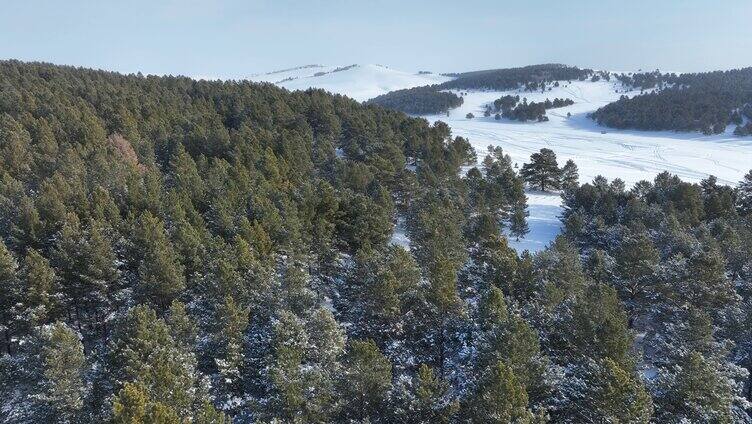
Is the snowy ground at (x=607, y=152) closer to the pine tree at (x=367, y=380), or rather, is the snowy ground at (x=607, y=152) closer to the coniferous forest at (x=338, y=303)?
the coniferous forest at (x=338, y=303)

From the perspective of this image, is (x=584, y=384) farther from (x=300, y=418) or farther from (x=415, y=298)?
(x=300, y=418)

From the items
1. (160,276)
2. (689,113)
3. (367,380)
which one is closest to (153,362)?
(160,276)

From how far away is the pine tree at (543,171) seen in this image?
90125 millimetres

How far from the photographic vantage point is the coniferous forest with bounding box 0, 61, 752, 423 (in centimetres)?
2650

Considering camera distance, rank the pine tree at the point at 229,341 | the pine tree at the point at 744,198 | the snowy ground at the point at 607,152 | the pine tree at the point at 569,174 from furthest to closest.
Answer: the pine tree at the point at 569,174, the snowy ground at the point at 607,152, the pine tree at the point at 744,198, the pine tree at the point at 229,341

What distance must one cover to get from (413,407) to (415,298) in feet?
36.1

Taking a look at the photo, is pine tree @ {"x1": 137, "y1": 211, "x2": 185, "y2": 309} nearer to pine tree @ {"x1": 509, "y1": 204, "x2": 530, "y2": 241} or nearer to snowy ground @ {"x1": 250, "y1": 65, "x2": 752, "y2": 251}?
snowy ground @ {"x1": 250, "y1": 65, "x2": 752, "y2": 251}

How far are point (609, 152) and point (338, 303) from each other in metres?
123

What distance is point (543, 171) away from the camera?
9100 centimetres

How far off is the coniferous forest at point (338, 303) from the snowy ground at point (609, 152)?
16.4 meters

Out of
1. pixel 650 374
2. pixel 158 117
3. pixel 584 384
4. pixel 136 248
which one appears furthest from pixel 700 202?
pixel 158 117

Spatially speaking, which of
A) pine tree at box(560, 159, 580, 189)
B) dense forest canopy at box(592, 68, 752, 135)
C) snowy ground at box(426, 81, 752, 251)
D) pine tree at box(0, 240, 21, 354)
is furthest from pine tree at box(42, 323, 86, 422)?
dense forest canopy at box(592, 68, 752, 135)

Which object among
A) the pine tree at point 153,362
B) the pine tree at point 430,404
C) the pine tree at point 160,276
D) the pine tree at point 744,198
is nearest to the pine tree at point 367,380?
the pine tree at point 430,404

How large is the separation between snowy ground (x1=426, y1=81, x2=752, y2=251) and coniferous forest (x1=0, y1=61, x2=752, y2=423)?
16448 millimetres
